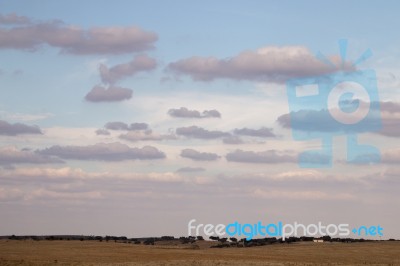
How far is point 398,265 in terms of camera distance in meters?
102

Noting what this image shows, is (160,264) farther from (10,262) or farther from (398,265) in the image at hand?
(398,265)

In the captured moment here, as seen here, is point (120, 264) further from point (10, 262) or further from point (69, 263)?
point (10, 262)

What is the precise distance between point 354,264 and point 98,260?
136 feet

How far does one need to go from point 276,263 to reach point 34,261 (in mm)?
37688

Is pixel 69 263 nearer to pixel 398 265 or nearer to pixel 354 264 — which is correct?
pixel 354 264

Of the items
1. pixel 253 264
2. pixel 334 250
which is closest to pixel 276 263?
pixel 253 264

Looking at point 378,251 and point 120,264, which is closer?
point 120,264

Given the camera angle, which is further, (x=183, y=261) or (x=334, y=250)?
(x=334, y=250)

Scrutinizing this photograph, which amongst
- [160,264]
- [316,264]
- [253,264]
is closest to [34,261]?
[160,264]

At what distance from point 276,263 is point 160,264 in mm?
18854

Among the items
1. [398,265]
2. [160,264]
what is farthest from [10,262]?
[398,265]

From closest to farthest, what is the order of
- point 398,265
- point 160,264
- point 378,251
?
point 160,264 → point 398,265 → point 378,251

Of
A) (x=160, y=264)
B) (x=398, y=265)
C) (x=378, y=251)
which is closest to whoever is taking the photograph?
(x=160, y=264)

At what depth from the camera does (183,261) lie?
333ft
